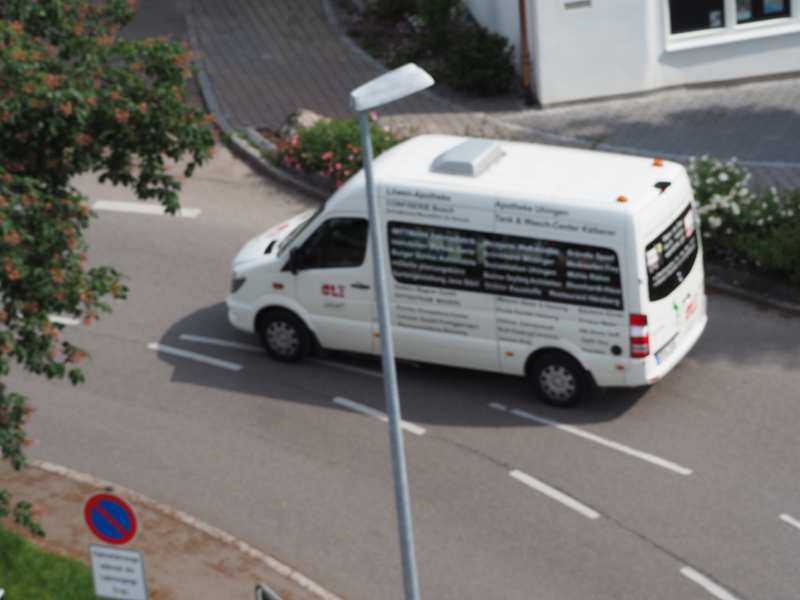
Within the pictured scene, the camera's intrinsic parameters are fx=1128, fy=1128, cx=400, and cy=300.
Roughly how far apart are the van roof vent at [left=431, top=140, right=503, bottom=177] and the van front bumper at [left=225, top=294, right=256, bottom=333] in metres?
2.78

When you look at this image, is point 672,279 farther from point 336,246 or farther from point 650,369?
point 336,246

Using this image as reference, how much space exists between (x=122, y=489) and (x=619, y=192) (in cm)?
543

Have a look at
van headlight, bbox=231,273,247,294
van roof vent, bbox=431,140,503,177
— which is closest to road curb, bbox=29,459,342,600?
van headlight, bbox=231,273,247,294

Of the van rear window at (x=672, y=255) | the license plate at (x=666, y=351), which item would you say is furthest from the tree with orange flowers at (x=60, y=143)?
the license plate at (x=666, y=351)

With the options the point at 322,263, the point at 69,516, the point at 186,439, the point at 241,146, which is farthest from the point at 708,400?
the point at 241,146

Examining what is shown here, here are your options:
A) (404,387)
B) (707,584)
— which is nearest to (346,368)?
(404,387)

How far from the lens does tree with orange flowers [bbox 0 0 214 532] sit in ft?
27.0

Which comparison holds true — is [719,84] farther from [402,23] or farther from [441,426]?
[441,426]

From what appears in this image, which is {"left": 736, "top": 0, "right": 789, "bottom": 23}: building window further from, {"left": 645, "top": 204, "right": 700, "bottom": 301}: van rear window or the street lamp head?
the street lamp head

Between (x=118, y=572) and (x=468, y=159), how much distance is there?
18.3 ft

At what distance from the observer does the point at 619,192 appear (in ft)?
34.5

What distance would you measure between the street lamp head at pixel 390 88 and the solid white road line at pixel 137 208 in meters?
9.78

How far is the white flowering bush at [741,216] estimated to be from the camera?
528 inches

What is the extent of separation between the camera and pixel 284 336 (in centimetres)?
1244
